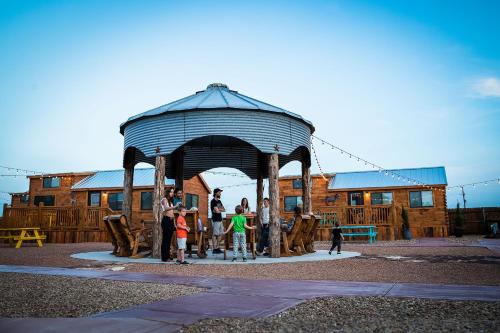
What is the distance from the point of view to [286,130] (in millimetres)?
11516

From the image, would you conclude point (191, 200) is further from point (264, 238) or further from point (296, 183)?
point (264, 238)

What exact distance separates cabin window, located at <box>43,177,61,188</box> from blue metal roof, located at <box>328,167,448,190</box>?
2236 centimetres

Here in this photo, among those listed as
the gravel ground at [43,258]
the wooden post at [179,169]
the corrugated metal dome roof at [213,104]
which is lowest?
the gravel ground at [43,258]

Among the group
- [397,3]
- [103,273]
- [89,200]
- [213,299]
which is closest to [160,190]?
[103,273]

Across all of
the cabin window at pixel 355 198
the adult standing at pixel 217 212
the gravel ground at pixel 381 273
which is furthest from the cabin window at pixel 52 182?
the gravel ground at pixel 381 273

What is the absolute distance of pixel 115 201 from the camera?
95.7ft

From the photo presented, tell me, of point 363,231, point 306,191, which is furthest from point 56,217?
point 363,231

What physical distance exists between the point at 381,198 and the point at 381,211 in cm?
641

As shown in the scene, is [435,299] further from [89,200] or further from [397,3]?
[89,200]

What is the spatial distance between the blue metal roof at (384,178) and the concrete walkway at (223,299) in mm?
24126

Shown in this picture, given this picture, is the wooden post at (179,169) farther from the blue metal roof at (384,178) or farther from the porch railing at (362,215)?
the blue metal roof at (384,178)

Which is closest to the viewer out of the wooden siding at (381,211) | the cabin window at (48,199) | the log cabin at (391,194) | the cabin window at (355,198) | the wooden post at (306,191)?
the wooden post at (306,191)

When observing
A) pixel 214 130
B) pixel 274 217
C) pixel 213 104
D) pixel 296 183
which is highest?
pixel 213 104

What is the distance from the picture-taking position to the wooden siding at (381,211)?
876 inches
